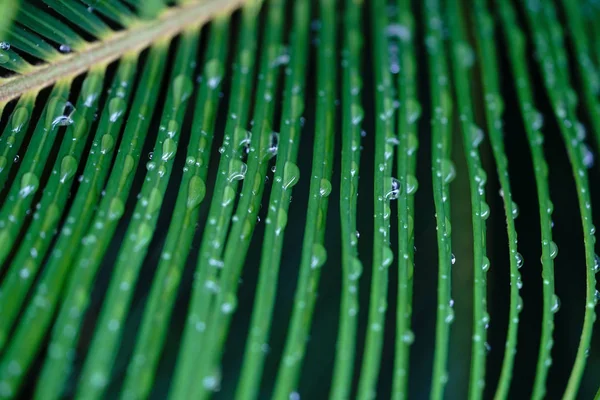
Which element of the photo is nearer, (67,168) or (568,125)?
(67,168)

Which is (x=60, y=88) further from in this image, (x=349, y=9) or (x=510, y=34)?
(x=510, y=34)

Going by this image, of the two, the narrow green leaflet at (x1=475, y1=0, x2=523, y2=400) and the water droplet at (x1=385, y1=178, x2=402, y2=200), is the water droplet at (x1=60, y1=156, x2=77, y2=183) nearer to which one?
the water droplet at (x1=385, y1=178, x2=402, y2=200)

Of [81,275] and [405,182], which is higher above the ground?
[405,182]

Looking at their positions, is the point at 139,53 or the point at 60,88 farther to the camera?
the point at 139,53

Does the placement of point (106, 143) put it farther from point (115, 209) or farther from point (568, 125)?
point (568, 125)

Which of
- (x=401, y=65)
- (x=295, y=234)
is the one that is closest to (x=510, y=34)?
(x=401, y=65)

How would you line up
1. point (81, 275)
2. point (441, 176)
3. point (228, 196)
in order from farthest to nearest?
1. point (441, 176)
2. point (228, 196)
3. point (81, 275)

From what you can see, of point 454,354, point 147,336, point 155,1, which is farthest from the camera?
point 454,354

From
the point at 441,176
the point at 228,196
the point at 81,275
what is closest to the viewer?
the point at 81,275

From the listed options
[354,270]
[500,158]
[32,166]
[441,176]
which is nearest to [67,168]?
[32,166]
